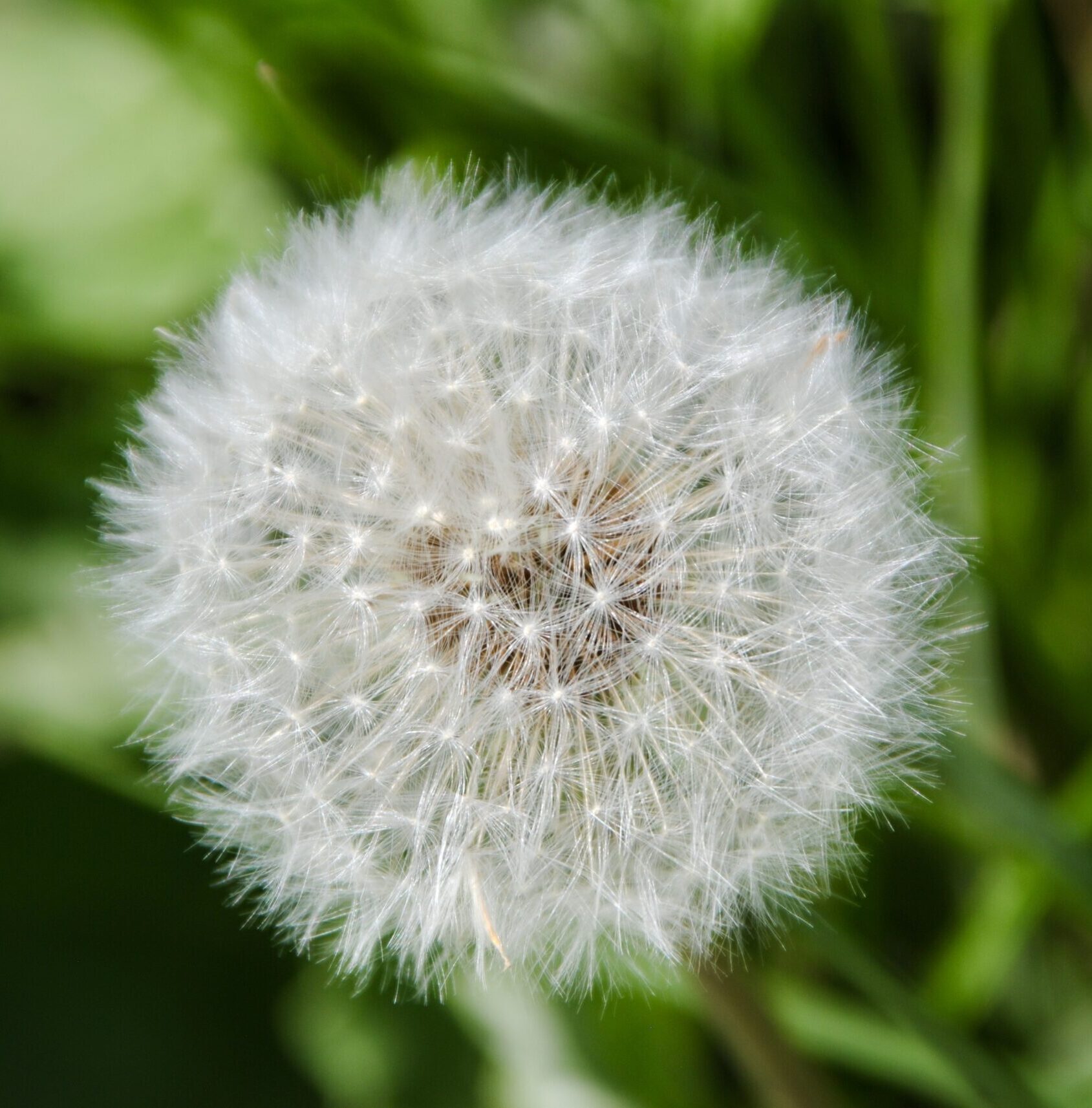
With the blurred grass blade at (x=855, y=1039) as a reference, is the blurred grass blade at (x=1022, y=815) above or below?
above

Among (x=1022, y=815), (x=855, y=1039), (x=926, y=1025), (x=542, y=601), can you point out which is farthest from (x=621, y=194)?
(x=855, y=1039)

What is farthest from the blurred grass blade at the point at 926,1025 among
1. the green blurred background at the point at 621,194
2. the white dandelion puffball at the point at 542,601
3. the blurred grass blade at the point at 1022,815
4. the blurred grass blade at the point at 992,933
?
the blurred grass blade at the point at 992,933

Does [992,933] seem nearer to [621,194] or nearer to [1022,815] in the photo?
[1022,815]

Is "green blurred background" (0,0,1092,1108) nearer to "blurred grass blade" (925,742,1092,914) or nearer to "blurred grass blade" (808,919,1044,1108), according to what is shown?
"blurred grass blade" (925,742,1092,914)

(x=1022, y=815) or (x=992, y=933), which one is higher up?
(x=1022, y=815)

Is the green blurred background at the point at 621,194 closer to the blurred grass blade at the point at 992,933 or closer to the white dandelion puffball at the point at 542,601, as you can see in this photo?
the blurred grass blade at the point at 992,933

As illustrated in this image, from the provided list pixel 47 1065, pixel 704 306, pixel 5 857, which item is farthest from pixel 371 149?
pixel 47 1065
